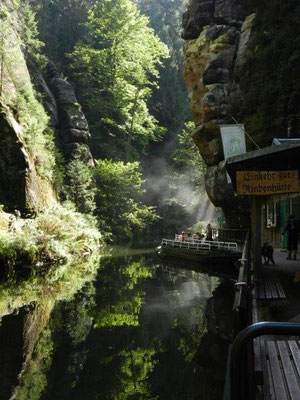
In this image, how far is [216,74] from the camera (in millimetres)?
28750

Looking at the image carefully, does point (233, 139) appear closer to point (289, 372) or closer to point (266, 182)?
point (266, 182)

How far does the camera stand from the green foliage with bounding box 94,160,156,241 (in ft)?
129

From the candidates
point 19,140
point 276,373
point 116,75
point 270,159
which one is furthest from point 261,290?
point 116,75

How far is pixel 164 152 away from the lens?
193 feet

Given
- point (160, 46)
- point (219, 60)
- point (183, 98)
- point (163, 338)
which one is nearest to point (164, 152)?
point (183, 98)

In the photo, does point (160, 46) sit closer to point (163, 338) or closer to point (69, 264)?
point (69, 264)

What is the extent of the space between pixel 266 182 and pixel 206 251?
552 inches

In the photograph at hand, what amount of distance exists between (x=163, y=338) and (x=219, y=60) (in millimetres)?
24105

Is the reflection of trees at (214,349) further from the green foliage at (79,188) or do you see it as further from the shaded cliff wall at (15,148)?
the green foliage at (79,188)

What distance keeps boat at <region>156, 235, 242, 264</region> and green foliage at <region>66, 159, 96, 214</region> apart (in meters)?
9.58

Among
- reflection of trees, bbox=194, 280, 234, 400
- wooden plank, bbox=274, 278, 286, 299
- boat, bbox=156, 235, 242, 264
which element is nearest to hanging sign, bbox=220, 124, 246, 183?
boat, bbox=156, 235, 242, 264

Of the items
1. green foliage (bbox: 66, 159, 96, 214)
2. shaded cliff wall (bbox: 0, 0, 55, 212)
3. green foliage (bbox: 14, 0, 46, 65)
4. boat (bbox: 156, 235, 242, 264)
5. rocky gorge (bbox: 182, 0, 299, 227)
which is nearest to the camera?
boat (bbox: 156, 235, 242, 264)

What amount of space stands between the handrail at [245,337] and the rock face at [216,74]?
949 inches

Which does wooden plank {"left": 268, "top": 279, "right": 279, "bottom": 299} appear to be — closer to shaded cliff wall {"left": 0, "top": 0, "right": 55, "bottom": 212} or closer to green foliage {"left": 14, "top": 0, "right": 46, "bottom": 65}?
shaded cliff wall {"left": 0, "top": 0, "right": 55, "bottom": 212}
